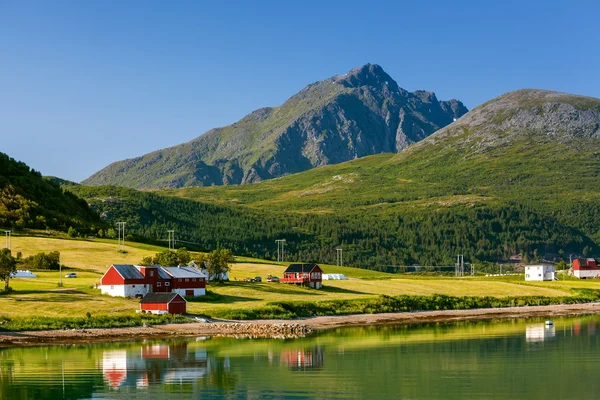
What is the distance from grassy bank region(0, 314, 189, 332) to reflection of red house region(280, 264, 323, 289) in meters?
39.6

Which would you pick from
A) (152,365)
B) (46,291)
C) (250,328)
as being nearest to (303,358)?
(152,365)

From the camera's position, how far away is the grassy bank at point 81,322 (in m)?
83.9

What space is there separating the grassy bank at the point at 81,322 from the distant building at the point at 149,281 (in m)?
12.2

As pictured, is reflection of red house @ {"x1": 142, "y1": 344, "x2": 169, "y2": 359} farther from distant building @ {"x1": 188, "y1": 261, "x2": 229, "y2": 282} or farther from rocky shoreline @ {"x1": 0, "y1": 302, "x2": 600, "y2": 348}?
distant building @ {"x1": 188, "y1": 261, "x2": 229, "y2": 282}

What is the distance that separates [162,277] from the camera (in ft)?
356

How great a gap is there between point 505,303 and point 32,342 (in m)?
77.3

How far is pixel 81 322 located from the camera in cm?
8769

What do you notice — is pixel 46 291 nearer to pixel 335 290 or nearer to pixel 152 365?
pixel 152 365

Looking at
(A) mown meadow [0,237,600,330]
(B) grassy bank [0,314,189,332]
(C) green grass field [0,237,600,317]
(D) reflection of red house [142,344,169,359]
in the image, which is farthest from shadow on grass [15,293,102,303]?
(D) reflection of red house [142,344,169,359]

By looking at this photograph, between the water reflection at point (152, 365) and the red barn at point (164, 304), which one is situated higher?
the red barn at point (164, 304)

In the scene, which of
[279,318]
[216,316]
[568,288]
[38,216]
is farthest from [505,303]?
[38,216]

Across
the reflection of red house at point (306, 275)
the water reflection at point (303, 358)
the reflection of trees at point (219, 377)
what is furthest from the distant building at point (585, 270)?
the reflection of trees at point (219, 377)

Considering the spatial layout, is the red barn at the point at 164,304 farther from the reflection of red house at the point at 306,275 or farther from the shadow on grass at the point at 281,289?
the reflection of red house at the point at 306,275

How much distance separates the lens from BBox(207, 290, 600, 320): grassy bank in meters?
102
